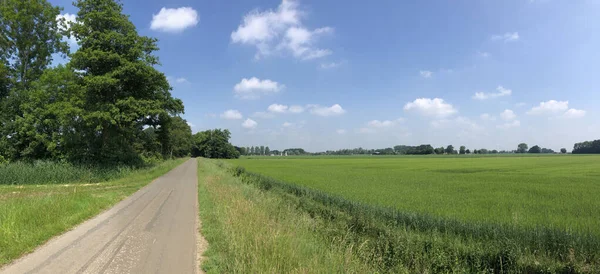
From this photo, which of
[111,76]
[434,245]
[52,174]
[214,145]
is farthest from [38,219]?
[214,145]

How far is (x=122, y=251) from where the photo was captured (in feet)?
22.4

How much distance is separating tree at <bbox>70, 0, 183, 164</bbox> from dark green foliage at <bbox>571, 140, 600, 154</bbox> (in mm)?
169651

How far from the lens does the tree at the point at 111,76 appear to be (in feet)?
86.1

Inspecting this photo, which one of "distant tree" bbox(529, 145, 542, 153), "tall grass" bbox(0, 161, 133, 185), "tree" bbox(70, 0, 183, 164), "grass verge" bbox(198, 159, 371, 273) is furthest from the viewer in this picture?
"distant tree" bbox(529, 145, 542, 153)

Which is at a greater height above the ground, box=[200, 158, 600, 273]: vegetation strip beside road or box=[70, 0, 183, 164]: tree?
box=[70, 0, 183, 164]: tree

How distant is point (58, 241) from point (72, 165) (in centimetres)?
2323

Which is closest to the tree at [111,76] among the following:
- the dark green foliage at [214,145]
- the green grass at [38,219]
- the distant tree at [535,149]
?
the green grass at [38,219]

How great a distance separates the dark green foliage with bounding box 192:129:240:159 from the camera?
130 meters

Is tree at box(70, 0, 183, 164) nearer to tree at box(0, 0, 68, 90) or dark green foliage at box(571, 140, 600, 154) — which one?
tree at box(0, 0, 68, 90)

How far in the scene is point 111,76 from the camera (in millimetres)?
26484

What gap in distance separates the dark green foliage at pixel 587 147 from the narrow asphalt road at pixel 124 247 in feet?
572

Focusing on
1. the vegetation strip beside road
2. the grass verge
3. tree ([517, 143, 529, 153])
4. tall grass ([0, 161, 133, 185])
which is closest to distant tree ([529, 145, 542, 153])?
tree ([517, 143, 529, 153])

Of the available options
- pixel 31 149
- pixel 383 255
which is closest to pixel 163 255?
pixel 383 255

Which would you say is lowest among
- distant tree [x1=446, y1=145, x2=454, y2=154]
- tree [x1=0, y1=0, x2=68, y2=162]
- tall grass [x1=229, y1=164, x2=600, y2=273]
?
tall grass [x1=229, y1=164, x2=600, y2=273]
